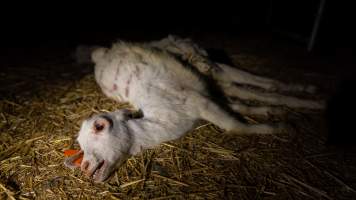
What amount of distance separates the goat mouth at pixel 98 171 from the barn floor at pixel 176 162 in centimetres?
9

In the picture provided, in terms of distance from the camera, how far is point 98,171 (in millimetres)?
3080

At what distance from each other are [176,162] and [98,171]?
795 mm

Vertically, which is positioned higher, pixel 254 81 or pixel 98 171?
pixel 254 81

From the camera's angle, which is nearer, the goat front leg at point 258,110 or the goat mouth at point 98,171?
the goat mouth at point 98,171

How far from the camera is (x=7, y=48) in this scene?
273 inches

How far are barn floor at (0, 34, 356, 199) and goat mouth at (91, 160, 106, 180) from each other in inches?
3.4

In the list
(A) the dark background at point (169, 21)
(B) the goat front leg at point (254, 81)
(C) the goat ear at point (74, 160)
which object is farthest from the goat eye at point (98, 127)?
(A) the dark background at point (169, 21)

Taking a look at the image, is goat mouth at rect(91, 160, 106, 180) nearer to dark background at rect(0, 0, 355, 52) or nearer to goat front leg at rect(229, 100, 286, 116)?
goat front leg at rect(229, 100, 286, 116)

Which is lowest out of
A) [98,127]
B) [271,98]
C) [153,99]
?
[98,127]

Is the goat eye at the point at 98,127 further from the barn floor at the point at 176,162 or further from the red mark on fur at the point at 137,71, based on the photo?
the red mark on fur at the point at 137,71

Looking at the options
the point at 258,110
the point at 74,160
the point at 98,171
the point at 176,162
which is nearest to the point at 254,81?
the point at 258,110

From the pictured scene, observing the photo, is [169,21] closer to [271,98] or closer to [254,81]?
[254,81]

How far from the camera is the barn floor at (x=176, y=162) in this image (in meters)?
2.90

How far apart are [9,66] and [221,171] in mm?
4714
